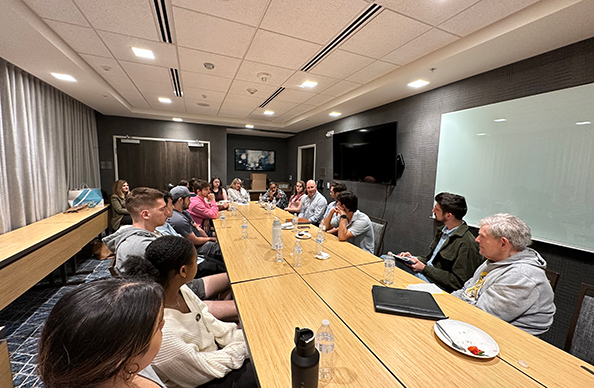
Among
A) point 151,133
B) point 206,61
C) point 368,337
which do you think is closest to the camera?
point 368,337

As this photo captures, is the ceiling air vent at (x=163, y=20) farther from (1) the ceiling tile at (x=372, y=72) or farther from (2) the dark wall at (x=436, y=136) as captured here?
(2) the dark wall at (x=436, y=136)

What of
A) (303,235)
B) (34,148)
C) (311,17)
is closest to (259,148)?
(34,148)

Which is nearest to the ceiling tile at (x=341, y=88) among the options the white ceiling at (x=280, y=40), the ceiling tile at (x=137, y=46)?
the white ceiling at (x=280, y=40)

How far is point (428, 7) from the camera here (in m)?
1.73

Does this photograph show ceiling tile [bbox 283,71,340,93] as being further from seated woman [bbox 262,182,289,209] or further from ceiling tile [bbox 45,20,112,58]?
seated woman [bbox 262,182,289,209]

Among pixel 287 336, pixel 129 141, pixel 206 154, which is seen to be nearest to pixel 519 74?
pixel 287 336

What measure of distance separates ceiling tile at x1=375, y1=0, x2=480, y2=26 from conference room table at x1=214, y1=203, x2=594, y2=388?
6.44 ft

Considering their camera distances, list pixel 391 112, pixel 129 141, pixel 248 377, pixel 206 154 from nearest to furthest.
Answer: pixel 248 377 < pixel 391 112 < pixel 129 141 < pixel 206 154

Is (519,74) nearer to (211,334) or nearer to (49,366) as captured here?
(211,334)

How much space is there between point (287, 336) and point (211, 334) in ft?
1.61

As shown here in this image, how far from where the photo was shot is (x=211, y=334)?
1.26 m

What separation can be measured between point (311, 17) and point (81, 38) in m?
2.21

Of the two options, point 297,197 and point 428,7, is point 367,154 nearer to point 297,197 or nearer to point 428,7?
point 297,197

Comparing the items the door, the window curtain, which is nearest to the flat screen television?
the door
